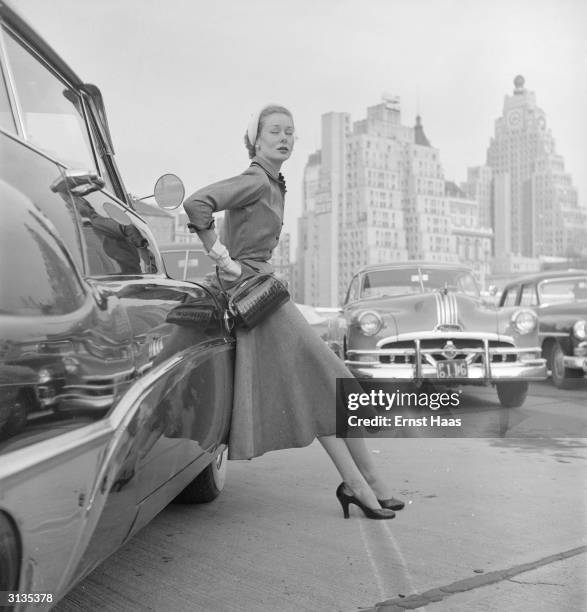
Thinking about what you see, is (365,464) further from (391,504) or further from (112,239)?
(112,239)

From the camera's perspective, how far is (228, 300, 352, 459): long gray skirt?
8.64 ft

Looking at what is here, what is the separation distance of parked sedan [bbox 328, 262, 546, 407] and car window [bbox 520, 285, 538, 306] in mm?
3005

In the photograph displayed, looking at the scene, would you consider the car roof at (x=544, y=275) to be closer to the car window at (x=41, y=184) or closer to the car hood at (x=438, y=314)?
the car hood at (x=438, y=314)

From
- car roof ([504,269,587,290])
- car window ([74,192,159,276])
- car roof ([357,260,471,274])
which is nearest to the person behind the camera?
car window ([74,192,159,276])

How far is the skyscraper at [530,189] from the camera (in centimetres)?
512

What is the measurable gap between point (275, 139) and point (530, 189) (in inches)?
313

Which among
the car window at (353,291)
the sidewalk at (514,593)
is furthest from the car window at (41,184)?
the car window at (353,291)

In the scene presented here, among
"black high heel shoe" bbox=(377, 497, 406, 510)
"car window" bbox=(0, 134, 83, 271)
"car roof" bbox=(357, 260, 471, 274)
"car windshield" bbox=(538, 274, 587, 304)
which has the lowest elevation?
"black high heel shoe" bbox=(377, 497, 406, 510)

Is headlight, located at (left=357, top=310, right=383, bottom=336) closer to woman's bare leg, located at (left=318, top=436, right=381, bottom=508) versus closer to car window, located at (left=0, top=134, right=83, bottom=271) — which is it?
woman's bare leg, located at (left=318, top=436, right=381, bottom=508)

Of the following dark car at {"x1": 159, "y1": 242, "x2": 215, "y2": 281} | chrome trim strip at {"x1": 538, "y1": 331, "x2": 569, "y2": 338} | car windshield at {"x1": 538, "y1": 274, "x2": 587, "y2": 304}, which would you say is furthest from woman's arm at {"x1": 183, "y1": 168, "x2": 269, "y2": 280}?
car windshield at {"x1": 538, "y1": 274, "x2": 587, "y2": 304}

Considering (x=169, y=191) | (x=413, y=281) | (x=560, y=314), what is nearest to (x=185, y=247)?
(x=413, y=281)

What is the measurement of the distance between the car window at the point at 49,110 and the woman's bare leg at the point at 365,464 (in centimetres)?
133

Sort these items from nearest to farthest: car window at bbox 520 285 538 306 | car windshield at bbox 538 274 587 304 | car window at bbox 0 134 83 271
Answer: car window at bbox 0 134 83 271
car windshield at bbox 538 274 587 304
car window at bbox 520 285 538 306

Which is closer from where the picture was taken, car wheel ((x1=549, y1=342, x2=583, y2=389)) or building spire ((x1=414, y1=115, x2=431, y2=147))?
building spire ((x1=414, y1=115, x2=431, y2=147))
